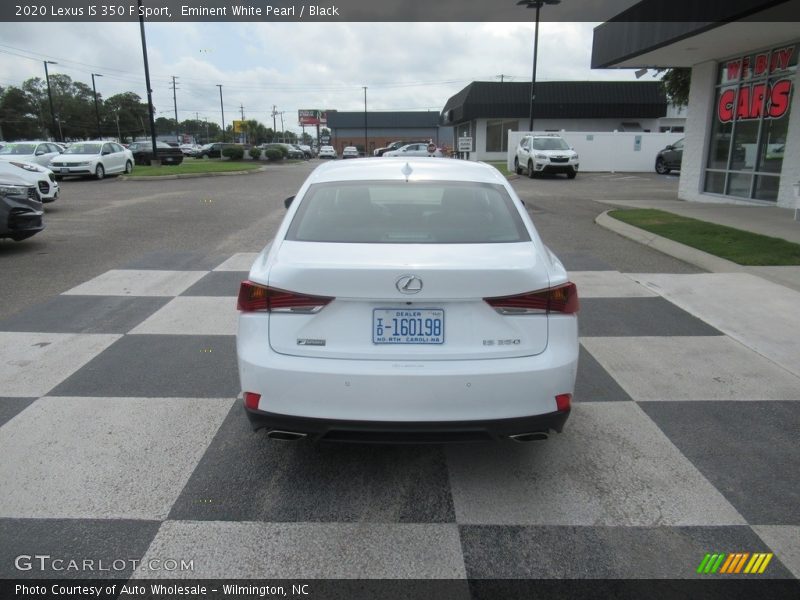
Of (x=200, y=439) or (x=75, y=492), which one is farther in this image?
(x=200, y=439)

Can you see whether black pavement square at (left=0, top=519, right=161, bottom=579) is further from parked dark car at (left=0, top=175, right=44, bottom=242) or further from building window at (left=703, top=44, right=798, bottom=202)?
building window at (left=703, top=44, right=798, bottom=202)

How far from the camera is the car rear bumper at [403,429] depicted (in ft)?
9.51

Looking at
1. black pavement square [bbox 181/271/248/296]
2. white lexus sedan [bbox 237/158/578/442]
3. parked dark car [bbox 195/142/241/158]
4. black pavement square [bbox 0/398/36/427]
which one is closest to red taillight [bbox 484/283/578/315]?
white lexus sedan [bbox 237/158/578/442]

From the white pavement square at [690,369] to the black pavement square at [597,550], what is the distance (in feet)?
5.28

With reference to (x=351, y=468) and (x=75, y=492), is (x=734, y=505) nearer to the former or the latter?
(x=351, y=468)

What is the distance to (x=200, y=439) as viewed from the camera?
3748 mm

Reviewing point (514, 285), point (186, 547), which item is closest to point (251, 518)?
point (186, 547)

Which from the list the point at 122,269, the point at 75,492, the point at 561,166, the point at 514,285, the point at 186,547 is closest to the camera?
the point at 186,547

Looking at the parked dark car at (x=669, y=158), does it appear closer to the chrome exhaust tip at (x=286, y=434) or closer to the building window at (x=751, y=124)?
the building window at (x=751, y=124)

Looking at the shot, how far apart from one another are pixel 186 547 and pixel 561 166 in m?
25.5

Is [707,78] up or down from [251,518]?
up

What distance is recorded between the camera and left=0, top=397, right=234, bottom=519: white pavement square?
10.1 ft

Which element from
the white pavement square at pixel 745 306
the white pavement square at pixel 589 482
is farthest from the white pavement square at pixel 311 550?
the white pavement square at pixel 745 306

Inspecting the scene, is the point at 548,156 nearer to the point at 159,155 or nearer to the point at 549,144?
the point at 549,144
